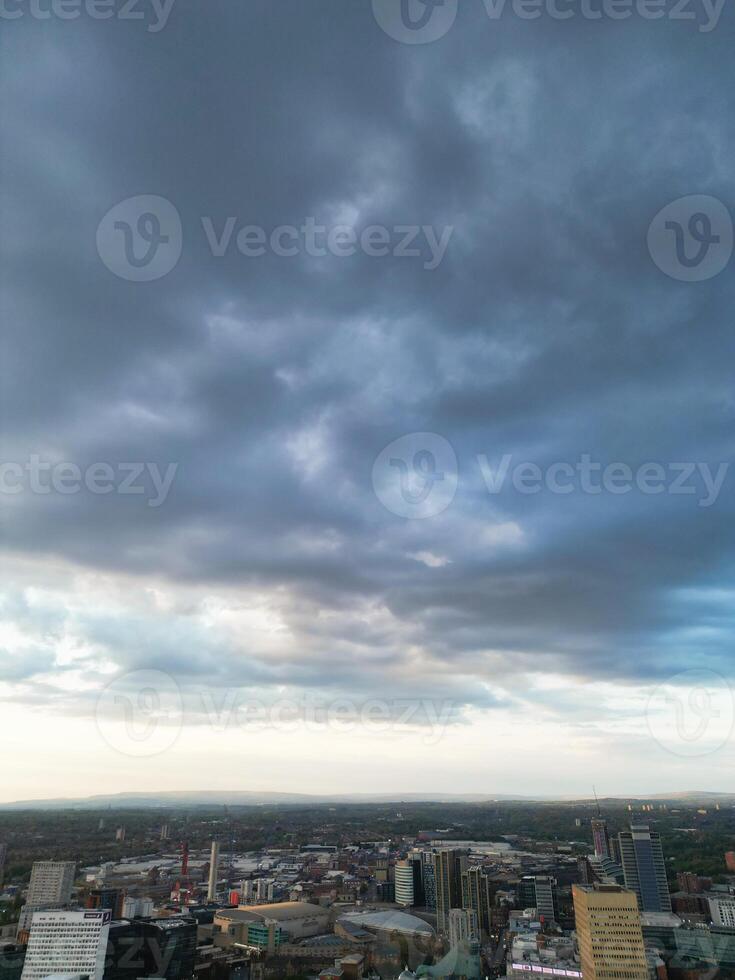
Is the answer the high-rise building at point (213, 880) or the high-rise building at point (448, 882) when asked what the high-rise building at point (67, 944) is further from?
the high-rise building at point (448, 882)

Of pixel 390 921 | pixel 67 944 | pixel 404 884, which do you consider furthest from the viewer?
pixel 404 884

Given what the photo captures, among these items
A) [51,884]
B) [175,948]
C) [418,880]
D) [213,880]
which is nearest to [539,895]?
[418,880]

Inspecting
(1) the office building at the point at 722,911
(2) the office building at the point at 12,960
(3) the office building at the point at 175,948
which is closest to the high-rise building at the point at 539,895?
(1) the office building at the point at 722,911

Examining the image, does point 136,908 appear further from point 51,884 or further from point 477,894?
point 477,894

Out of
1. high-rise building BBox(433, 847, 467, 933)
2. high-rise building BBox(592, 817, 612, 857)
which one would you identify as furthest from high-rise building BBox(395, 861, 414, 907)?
high-rise building BBox(592, 817, 612, 857)

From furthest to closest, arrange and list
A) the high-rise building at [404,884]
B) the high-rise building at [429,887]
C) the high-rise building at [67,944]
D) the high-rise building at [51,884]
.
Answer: the high-rise building at [404,884] → the high-rise building at [429,887] → the high-rise building at [51,884] → the high-rise building at [67,944]

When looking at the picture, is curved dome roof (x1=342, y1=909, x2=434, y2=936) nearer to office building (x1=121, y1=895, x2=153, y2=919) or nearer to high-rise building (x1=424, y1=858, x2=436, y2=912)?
high-rise building (x1=424, y1=858, x2=436, y2=912)
